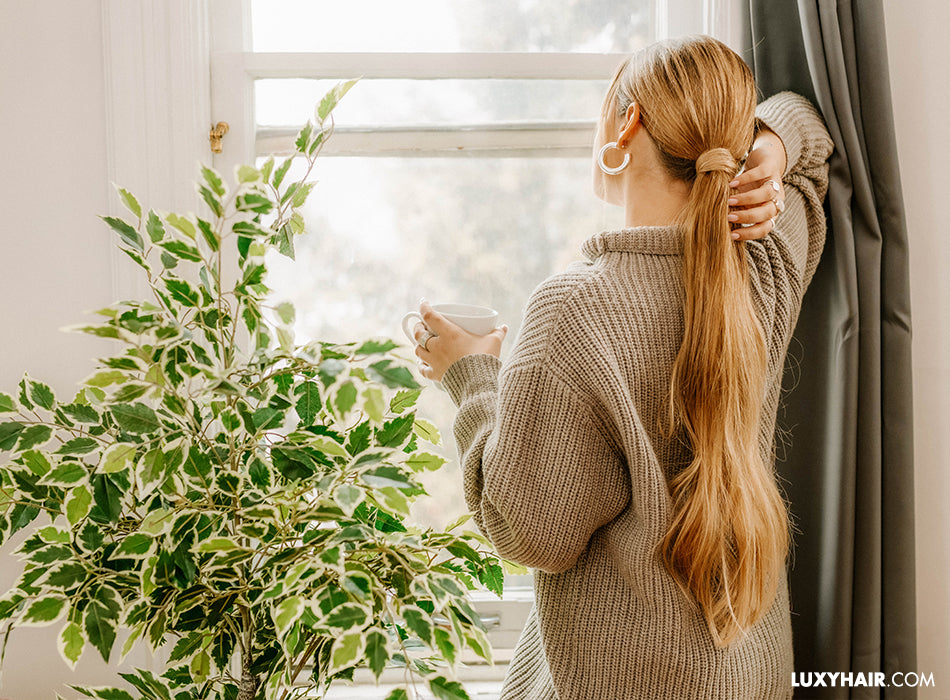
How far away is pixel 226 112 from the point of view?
146 cm

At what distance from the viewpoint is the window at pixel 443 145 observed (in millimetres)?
1499

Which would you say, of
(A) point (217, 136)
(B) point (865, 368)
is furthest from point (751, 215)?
(A) point (217, 136)

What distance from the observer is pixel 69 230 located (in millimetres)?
1382

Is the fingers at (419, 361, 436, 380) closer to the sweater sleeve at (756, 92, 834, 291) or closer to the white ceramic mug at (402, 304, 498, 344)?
the white ceramic mug at (402, 304, 498, 344)

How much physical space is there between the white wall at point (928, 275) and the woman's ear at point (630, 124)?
1.59 feet

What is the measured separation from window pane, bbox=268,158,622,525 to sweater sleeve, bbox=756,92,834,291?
0.38 meters

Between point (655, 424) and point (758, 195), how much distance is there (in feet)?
1.14

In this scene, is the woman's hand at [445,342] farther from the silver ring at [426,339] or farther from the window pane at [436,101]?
the window pane at [436,101]

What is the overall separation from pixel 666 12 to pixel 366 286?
0.82 m

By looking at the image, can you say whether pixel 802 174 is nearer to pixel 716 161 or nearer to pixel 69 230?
pixel 716 161

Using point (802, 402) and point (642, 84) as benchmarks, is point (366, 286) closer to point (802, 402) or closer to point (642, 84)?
point (642, 84)

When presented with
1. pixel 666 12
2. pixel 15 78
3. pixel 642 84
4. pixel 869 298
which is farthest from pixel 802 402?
pixel 15 78

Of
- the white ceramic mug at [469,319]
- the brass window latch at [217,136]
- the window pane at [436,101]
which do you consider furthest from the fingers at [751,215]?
the brass window latch at [217,136]

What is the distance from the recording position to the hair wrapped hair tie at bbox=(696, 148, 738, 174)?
0.97m
